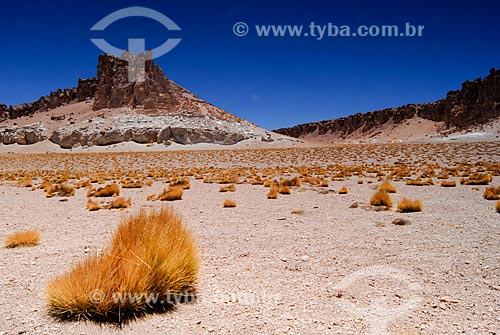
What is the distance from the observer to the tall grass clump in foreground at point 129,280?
8.99 ft

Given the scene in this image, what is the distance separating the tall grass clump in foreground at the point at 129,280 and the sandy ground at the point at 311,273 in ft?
0.44

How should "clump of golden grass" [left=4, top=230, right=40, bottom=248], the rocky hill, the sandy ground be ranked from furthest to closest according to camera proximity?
the rocky hill < "clump of golden grass" [left=4, top=230, right=40, bottom=248] < the sandy ground

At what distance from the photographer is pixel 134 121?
206ft

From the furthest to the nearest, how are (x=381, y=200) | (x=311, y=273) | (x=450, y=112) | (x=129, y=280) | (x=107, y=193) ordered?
(x=450, y=112) < (x=107, y=193) < (x=381, y=200) < (x=311, y=273) < (x=129, y=280)

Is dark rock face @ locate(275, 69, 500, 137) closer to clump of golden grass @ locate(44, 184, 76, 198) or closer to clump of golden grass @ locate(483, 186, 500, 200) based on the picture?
clump of golden grass @ locate(483, 186, 500, 200)

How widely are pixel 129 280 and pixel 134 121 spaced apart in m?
64.0

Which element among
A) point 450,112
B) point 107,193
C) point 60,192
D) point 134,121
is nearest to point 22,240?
point 107,193

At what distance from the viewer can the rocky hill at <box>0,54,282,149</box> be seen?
58.6 m

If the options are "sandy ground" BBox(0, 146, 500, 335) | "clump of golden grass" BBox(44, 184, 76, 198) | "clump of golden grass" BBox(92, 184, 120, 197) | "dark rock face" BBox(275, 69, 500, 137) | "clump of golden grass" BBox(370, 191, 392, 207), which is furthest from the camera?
"dark rock face" BBox(275, 69, 500, 137)

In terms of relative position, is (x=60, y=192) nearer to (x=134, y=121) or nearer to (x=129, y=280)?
(x=129, y=280)

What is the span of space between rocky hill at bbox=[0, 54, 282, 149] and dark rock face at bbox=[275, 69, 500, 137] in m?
67.5

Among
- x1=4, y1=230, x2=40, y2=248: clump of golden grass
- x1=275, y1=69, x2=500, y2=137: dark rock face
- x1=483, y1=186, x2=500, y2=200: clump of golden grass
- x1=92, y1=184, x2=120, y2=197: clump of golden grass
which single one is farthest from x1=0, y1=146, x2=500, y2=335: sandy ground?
x1=275, y1=69, x2=500, y2=137: dark rock face

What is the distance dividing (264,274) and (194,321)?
1256 millimetres

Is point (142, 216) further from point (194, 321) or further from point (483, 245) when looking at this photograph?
point (483, 245)
